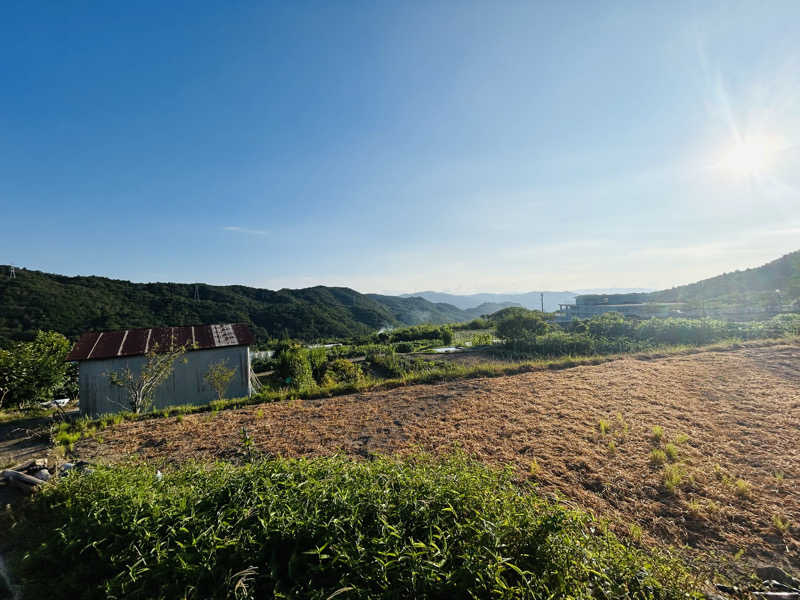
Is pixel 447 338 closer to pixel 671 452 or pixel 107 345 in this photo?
pixel 107 345

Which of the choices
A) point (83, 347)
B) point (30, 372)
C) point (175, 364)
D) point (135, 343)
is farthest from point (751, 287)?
point (30, 372)

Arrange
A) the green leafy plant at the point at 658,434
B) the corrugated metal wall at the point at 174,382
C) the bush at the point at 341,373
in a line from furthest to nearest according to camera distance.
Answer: the bush at the point at 341,373 → the corrugated metal wall at the point at 174,382 → the green leafy plant at the point at 658,434

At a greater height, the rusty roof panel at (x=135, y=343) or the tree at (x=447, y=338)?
the rusty roof panel at (x=135, y=343)

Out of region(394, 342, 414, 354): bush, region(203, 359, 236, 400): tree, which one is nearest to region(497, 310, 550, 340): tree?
region(394, 342, 414, 354): bush

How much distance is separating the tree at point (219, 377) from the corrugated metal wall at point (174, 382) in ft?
0.59

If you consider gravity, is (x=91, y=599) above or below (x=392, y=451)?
above

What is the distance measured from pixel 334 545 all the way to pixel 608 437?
4480mm

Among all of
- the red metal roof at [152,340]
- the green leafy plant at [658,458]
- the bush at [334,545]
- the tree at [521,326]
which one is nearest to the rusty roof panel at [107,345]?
the red metal roof at [152,340]

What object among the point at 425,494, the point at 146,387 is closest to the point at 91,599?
the point at 425,494

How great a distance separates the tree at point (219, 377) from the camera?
1048 centimetres

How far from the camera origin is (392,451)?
13.5ft

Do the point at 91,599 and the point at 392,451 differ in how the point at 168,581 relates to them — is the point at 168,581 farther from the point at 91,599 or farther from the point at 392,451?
the point at 392,451

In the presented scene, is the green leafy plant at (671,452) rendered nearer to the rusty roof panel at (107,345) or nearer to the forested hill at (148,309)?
the rusty roof panel at (107,345)

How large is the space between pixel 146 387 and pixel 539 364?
1133cm
